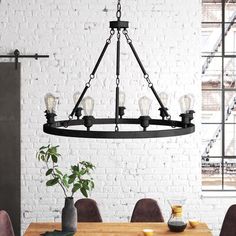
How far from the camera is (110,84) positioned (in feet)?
21.6

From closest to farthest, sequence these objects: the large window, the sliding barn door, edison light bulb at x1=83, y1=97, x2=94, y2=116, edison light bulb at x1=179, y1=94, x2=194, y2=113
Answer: edison light bulb at x1=83, y1=97, x2=94, y2=116 → edison light bulb at x1=179, y1=94, x2=194, y2=113 → the sliding barn door → the large window

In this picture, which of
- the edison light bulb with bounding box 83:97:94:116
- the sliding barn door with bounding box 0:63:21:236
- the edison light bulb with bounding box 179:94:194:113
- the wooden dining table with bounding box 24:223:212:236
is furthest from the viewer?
A: the sliding barn door with bounding box 0:63:21:236

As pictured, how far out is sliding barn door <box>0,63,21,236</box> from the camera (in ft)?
21.4

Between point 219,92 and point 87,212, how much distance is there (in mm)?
1988

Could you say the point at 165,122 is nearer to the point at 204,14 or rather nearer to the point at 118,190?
the point at 118,190

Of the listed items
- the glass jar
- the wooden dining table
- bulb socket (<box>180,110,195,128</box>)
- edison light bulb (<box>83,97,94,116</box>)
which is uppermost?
edison light bulb (<box>83,97,94,116</box>)

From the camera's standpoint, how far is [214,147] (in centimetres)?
698

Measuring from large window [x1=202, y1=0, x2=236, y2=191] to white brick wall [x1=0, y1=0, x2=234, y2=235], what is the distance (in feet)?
1.17

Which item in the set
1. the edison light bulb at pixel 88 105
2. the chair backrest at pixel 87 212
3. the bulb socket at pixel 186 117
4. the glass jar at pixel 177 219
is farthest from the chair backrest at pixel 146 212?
the edison light bulb at pixel 88 105

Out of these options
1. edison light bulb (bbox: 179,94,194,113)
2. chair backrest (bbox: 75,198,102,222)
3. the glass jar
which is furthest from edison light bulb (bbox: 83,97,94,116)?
chair backrest (bbox: 75,198,102,222)

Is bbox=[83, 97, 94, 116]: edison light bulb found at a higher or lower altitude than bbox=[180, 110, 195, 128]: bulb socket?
higher

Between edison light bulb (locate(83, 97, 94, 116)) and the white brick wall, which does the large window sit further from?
edison light bulb (locate(83, 97, 94, 116))

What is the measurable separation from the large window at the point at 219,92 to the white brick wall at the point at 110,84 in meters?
0.36

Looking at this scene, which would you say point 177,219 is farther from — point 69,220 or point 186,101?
point 186,101
